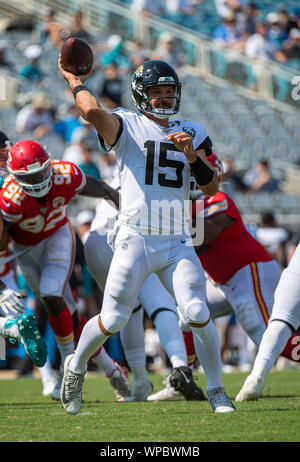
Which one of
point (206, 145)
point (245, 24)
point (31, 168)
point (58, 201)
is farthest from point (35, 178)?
point (245, 24)

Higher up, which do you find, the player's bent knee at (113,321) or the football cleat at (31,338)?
the player's bent knee at (113,321)

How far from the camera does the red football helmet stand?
18.1 feet

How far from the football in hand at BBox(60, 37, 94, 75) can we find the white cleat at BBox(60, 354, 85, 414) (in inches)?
68.9

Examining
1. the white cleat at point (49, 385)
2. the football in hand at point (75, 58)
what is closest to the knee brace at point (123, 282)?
the football in hand at point (75, 58)

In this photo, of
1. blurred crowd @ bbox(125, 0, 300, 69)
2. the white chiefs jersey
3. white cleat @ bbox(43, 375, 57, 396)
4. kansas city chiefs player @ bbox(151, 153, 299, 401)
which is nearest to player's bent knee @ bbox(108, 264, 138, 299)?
the white chiefs jersey

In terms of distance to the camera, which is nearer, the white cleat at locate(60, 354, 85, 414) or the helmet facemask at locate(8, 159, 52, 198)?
the white cleat at locate(60, 354, 85, 414)

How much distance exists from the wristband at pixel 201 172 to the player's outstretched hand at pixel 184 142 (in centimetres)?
4

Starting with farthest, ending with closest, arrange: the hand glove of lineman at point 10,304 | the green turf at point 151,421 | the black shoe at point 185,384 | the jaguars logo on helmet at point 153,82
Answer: the hand glove of lineman at point 10,304
the black shoe at point 185,384
the jaguars logo on helmet at point 153,82
the green turf at point 151,421

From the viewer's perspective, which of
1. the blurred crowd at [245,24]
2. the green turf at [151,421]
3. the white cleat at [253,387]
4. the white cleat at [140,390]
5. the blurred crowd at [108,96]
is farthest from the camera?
the blurred crowd at [245,24]

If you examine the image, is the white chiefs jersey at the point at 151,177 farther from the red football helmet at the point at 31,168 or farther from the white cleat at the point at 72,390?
the red football helmet at the point at 31,168

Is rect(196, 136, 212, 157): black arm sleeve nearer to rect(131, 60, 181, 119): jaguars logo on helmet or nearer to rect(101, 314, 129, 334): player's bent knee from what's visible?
rect(131, 60, 181, 119): jaguars logo on helmet

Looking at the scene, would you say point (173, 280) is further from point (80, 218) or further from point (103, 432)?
point (80, 218)

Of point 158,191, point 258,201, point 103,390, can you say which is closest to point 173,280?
point 158,191

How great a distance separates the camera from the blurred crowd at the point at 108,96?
31.5 ft
